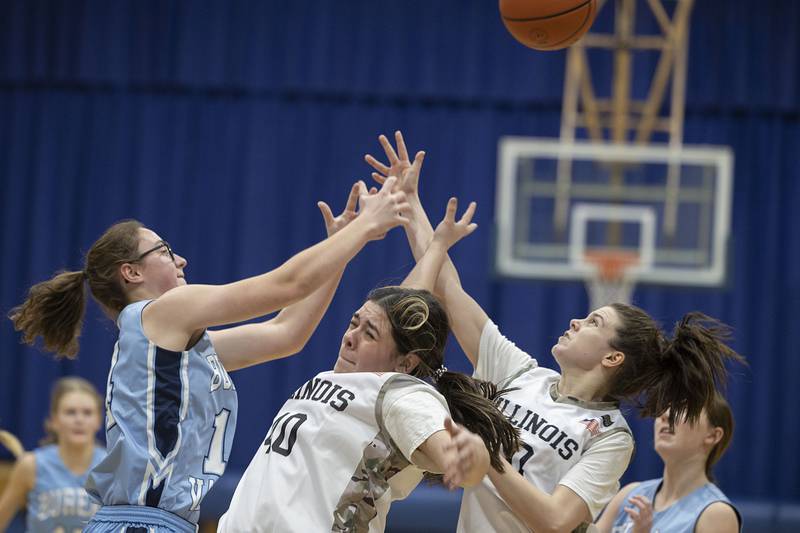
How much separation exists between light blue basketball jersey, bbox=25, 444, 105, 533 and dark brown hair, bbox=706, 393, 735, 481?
9.47 ft

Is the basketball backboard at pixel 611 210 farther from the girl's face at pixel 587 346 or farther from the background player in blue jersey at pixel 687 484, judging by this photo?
the girl's face at pixel 587 346

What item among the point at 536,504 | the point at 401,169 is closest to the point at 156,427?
the point at 536,504

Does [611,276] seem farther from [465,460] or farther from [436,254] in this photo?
[465,460]

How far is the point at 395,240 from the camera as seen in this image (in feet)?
34.5

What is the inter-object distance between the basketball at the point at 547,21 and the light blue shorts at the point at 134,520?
2308 millimetres

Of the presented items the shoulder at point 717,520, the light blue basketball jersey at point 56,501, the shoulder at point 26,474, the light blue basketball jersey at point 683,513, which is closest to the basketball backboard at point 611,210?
the light blue basketball jersey at point 56,501

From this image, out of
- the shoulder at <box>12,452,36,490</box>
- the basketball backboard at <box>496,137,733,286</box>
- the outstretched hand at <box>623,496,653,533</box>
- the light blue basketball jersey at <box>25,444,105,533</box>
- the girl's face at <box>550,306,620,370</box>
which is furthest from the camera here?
the basketball backboard at <box>496,137,733,286</box>

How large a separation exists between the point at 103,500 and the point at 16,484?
2.70 meters

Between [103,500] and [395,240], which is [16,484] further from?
[395,240]

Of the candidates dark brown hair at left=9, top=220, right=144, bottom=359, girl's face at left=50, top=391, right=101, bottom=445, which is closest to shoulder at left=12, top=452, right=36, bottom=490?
girl's face at left=50, top=391, right=101, bottom=445

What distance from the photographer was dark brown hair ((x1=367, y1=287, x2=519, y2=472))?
278cm

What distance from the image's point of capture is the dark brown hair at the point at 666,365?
10.7 feet

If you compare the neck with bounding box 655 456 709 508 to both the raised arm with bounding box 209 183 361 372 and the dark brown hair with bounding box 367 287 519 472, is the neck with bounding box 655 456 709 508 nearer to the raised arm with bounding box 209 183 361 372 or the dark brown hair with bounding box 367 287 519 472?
the dark brown hair with bounding box 367 287 519 472

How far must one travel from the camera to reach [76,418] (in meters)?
5.54
